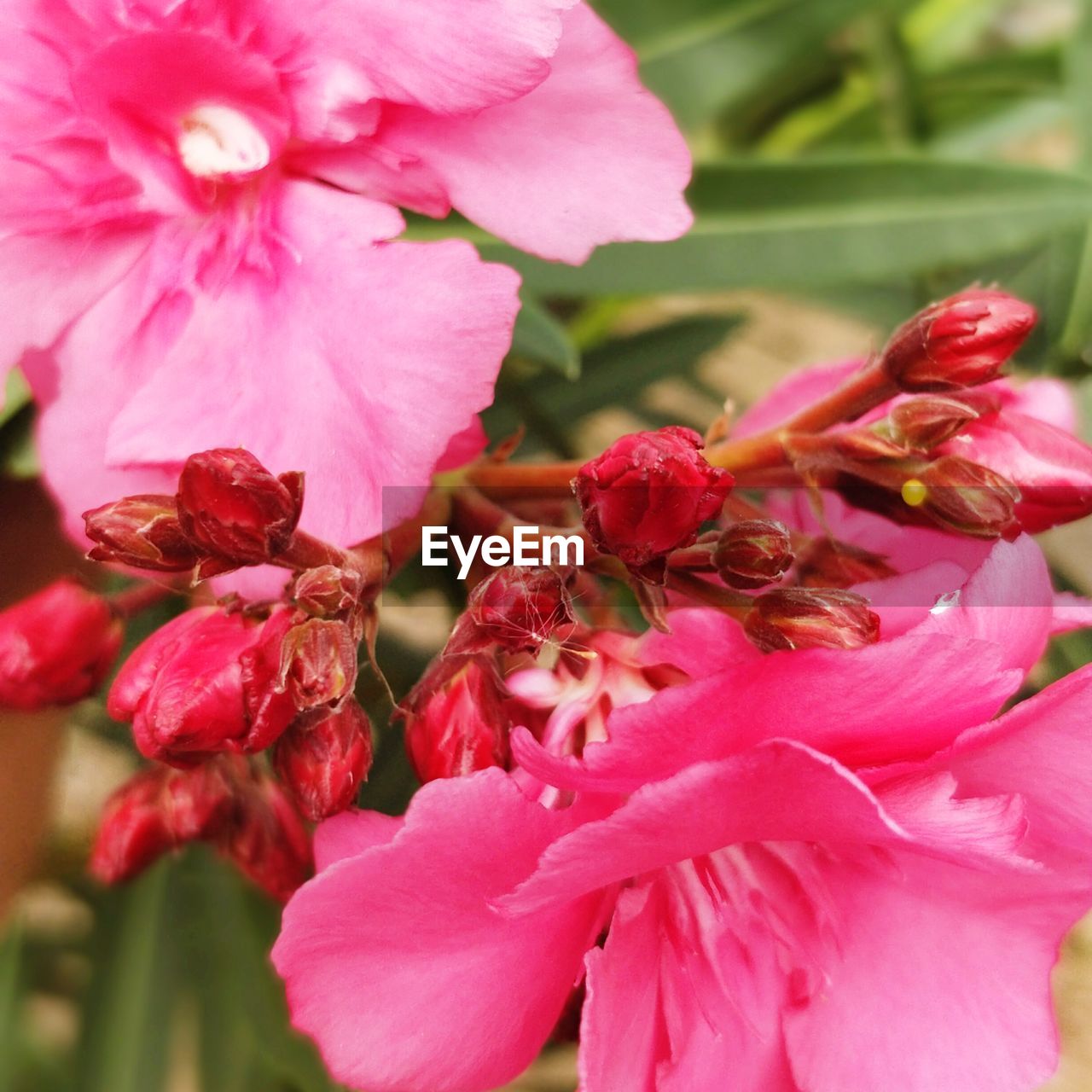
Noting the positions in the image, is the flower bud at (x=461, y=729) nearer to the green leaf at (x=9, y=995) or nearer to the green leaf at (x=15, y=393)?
the green leaf at (x=15, y=393)

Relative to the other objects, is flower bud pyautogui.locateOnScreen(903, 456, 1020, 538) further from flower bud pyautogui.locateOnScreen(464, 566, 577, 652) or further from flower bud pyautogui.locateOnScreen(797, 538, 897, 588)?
flower bud pyautogui.locateOnScreen(464, 566, 577, 652)

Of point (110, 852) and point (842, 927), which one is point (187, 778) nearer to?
point (110, 852)

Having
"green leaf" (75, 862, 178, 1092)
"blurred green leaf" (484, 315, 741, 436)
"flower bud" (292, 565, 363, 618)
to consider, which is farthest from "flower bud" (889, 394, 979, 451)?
"green leaf" (75, 862, 178, 1092)

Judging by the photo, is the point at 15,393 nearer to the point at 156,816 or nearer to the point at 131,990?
the point at 156,816

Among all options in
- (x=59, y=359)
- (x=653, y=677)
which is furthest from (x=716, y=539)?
(x=59, y=359)

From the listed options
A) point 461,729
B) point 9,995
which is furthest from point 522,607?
point 9,995

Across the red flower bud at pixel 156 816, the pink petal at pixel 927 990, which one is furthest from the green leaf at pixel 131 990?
the pink petal at pixel 927 990
